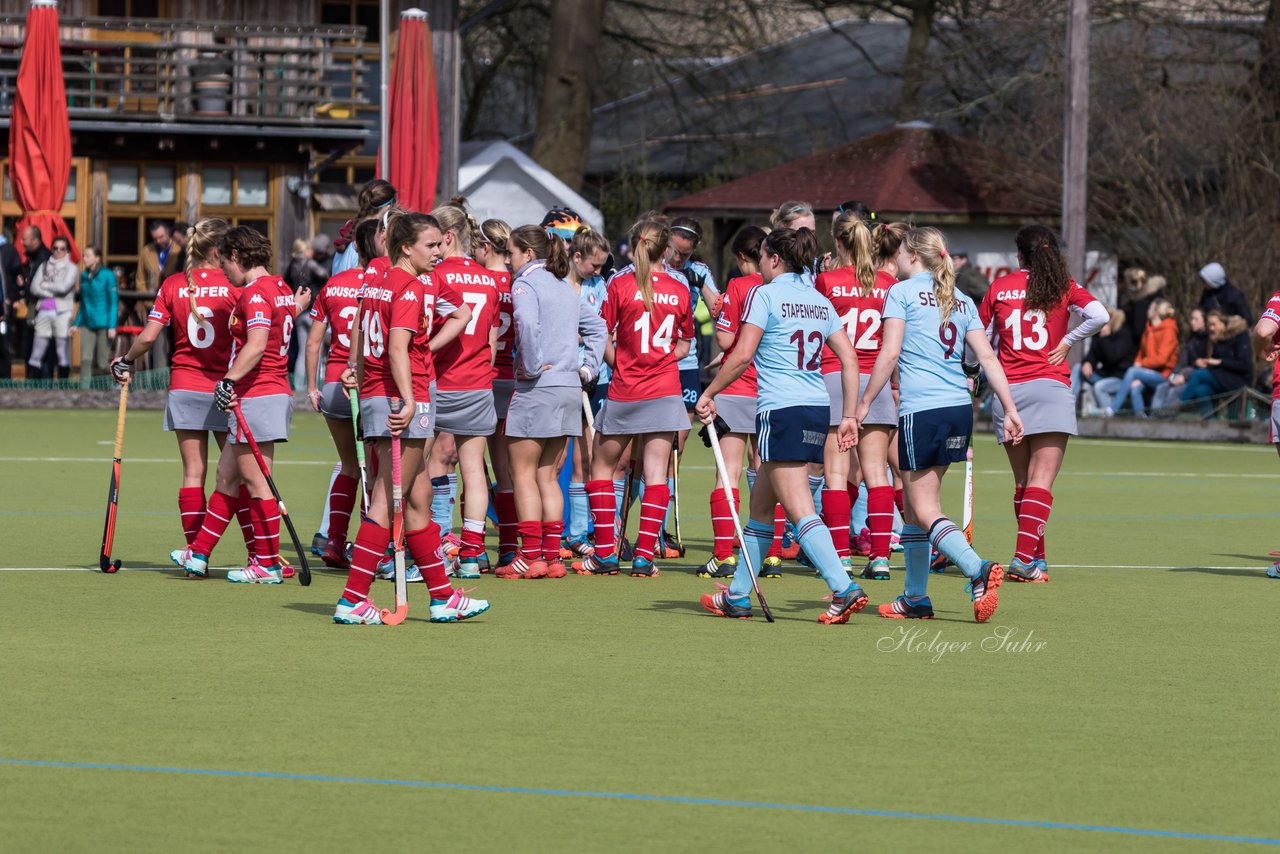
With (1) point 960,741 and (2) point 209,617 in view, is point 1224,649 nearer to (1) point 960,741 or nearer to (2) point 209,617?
(1) point 960,741

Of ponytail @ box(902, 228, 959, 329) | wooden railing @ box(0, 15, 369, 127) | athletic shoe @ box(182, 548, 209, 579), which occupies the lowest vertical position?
athletic shoe @ box(182, 548, 209, 579)

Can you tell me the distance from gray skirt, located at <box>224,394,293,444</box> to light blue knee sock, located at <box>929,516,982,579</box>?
11.4 ft

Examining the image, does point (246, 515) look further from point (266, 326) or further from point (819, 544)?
point (819, 544)

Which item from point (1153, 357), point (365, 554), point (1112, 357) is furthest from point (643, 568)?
point (1112, 357)

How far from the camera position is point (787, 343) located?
9.41 m

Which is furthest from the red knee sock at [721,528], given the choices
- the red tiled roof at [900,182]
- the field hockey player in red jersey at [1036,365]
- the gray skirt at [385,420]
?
the red tiled roof at [900,182]

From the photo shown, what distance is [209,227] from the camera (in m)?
10.9

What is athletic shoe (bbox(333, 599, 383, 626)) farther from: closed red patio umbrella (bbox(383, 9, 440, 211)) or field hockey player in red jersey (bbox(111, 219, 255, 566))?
closed red patio umbrella (bbox(383, 9, 440, 211))

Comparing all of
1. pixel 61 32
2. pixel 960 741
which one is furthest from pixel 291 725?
pixel 61 32

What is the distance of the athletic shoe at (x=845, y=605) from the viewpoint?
949 cm

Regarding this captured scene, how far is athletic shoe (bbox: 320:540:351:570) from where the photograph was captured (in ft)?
38.5

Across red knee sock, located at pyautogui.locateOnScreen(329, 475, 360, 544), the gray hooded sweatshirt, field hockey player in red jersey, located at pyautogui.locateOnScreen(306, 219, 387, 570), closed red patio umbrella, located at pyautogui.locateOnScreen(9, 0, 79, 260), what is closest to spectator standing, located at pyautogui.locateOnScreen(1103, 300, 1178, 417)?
closed red patio umbrella, located at pyautogui.locateOnScreen(9, 0, 79, 260)

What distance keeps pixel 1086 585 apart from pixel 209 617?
486cm

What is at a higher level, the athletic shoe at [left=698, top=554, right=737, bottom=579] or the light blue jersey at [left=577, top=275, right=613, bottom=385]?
the light blue jersey at [left=577, top=275, right=613, bottom=385]
